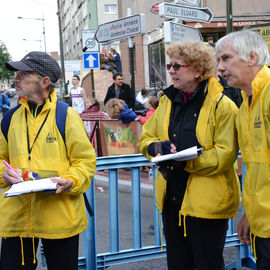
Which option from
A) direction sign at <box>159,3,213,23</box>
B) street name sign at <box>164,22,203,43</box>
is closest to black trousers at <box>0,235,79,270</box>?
street name sign at <box>164,22,203,43</box>

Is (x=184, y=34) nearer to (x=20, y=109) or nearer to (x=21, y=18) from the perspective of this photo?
(x=20, y=109)

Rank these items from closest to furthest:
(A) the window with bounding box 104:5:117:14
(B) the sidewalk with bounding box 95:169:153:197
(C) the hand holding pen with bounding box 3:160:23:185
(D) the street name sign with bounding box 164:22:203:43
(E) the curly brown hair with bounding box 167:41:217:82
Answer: (C) the hand holding pen with bounding box 3:160:23:185 < (E) the curly brown hair with bounding box 167:41:217:82 < (B) the sidewalk with bounding box 95:169:153:197 < (D) the street name sign with bounding box 164:22:203:43 < (A) the window with bounding box 104:5:117:14

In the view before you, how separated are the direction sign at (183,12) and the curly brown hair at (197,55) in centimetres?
471

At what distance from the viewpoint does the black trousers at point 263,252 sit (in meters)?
2.10

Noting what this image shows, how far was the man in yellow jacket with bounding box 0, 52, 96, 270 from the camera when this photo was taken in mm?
2518

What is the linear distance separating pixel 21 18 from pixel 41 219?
141 feet

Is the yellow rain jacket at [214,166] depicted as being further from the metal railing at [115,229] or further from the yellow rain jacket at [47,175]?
the metal railing at [115,229]

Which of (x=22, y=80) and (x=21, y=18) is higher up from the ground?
(x=21, y=18)

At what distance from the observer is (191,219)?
8.44ft

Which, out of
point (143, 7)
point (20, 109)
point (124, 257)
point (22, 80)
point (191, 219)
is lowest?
point (124, 257)

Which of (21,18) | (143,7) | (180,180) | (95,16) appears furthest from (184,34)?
(95,16)

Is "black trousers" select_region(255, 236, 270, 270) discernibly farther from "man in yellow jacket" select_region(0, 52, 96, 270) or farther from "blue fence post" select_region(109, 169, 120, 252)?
"blue fence post" select_region(109, 169, 120, 252)

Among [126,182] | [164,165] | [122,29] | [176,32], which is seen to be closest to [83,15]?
[122,29]

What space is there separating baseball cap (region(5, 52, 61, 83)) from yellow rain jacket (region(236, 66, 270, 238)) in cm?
126
